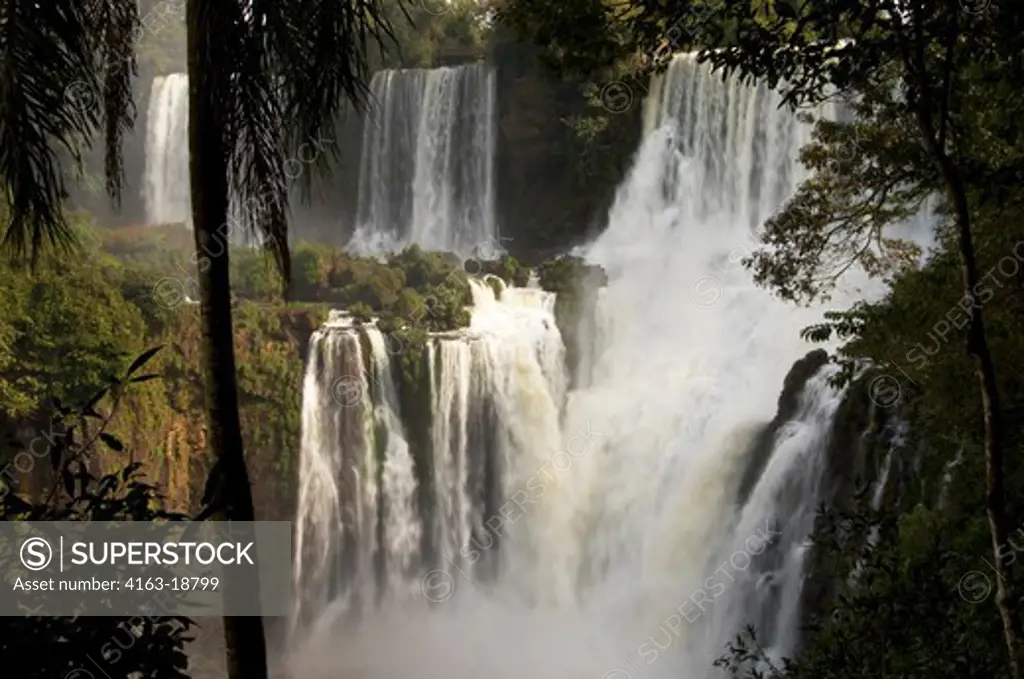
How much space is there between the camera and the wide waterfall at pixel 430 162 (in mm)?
21906

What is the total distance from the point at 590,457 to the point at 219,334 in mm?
14082

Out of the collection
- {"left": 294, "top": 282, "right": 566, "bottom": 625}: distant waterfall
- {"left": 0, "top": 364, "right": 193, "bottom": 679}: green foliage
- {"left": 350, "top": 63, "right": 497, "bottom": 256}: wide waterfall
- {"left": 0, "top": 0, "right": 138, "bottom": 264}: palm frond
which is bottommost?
{"left": 294, "top": 282, "right": 566, "bottom": 625}: distant waterfall

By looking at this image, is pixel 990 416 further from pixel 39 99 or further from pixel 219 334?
pixel 39 99

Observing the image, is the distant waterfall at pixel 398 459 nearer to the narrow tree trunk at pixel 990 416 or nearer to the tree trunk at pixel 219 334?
the tree trunk at pixel 219 334

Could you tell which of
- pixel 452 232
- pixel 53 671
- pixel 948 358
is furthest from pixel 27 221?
pixel 452 232

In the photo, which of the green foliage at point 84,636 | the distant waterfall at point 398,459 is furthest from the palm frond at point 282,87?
the distant waterfall at point 398,459

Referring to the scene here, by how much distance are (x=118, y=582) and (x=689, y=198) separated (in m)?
18.7

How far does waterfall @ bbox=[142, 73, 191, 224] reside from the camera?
75.0 feet

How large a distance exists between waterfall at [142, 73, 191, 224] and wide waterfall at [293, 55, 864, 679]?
31.3ft

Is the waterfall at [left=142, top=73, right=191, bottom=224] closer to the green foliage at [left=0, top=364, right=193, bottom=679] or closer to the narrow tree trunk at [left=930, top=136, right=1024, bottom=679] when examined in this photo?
the green foliage at [left=0, top=364, right=193, bottom=679]

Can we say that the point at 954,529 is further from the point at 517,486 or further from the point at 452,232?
the point at 452,232

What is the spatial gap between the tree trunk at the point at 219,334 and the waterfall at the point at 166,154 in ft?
67.3

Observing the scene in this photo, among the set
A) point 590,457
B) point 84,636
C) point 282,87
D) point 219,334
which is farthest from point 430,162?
point 84,636

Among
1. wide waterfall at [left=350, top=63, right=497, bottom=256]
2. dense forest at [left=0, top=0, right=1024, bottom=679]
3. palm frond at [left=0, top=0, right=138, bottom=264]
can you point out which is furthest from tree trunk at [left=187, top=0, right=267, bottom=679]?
wide waterfall at [left=350, top=63, right=497, bottom=256]
